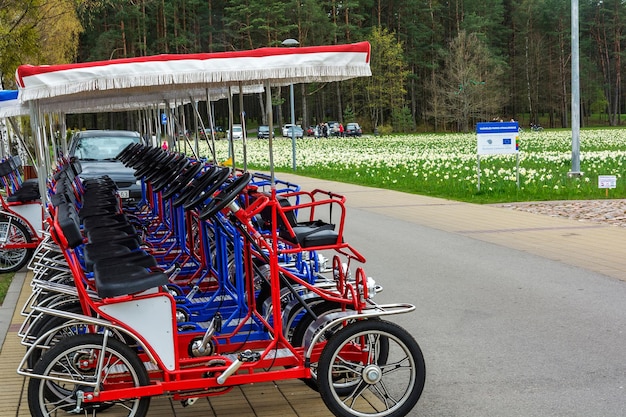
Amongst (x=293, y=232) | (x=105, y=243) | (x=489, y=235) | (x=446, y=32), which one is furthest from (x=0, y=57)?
(x=446, y=32)

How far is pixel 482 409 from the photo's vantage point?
5828 millimetres

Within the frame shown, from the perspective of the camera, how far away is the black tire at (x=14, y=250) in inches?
448

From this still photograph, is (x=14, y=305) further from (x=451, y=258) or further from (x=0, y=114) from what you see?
(x=451, y=258)

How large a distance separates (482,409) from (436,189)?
1628 cm

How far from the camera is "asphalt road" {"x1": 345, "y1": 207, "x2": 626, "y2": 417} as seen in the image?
6004mm

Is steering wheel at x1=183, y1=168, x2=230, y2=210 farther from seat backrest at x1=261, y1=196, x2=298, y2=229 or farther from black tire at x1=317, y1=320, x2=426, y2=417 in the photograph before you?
black tire at x1=317, y1=320, x2=426, y2=417

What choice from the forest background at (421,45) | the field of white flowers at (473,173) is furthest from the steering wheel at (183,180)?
the forest background at (421,45)

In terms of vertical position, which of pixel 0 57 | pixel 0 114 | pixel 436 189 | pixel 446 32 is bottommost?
pixel 436 189

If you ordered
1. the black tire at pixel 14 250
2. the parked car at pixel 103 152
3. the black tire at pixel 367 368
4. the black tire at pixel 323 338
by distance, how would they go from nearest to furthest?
the black tire at pixel 367 368 → the black tire at pixel 323 338 → the black tire at pixel 14 250 → the parked car at pixel 103 152

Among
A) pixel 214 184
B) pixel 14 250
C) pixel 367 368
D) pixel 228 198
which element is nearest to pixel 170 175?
pixel 214 184

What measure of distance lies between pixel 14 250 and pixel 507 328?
21.7 feet

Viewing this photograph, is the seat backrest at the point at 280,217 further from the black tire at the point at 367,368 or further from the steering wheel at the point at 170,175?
the black tire at the point at 367,368

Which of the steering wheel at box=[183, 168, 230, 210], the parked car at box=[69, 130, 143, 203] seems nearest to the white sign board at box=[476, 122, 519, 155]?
the parked car at box=[69, 130, 143, 203]

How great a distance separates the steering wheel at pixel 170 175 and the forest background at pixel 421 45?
64266mm
